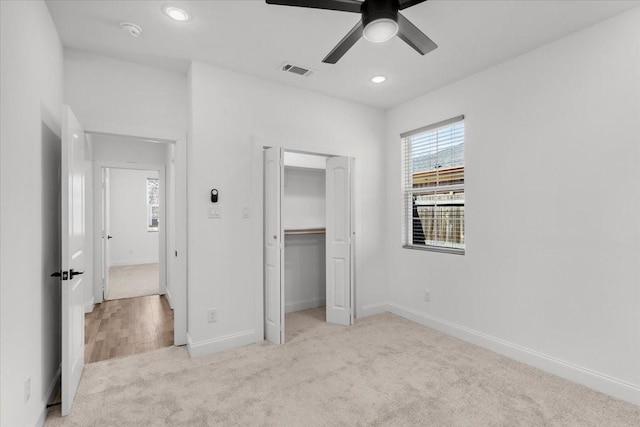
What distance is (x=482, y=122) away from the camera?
10.5ft

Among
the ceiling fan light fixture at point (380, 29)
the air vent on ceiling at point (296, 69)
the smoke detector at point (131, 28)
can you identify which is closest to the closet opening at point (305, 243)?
the air vent on ceiling at point (296, 69)

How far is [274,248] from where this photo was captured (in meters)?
3.26

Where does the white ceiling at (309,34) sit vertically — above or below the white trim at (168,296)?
above

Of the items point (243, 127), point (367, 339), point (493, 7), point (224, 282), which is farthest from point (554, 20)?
point (224, 282)

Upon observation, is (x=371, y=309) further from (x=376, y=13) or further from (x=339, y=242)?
(x=376, y=13)

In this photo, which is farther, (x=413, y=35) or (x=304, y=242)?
(x=304, y=242)

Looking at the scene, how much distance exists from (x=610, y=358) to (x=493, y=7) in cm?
268

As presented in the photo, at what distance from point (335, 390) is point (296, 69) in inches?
114

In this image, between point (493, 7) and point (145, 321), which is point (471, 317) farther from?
point (145, 321)

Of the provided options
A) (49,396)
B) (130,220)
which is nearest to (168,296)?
(49,396)

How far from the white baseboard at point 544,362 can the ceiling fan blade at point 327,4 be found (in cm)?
306

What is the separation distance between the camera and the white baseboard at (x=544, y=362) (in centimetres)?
229

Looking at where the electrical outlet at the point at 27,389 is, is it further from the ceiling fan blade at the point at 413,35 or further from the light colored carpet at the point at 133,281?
the light colored carpet at the point at 133,281

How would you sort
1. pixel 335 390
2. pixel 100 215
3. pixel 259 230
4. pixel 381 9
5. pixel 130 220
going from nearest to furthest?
pixel 381 9 < pixel 335 390 < pixel 259 230 < pixel 100 215 < pixel 130 220
